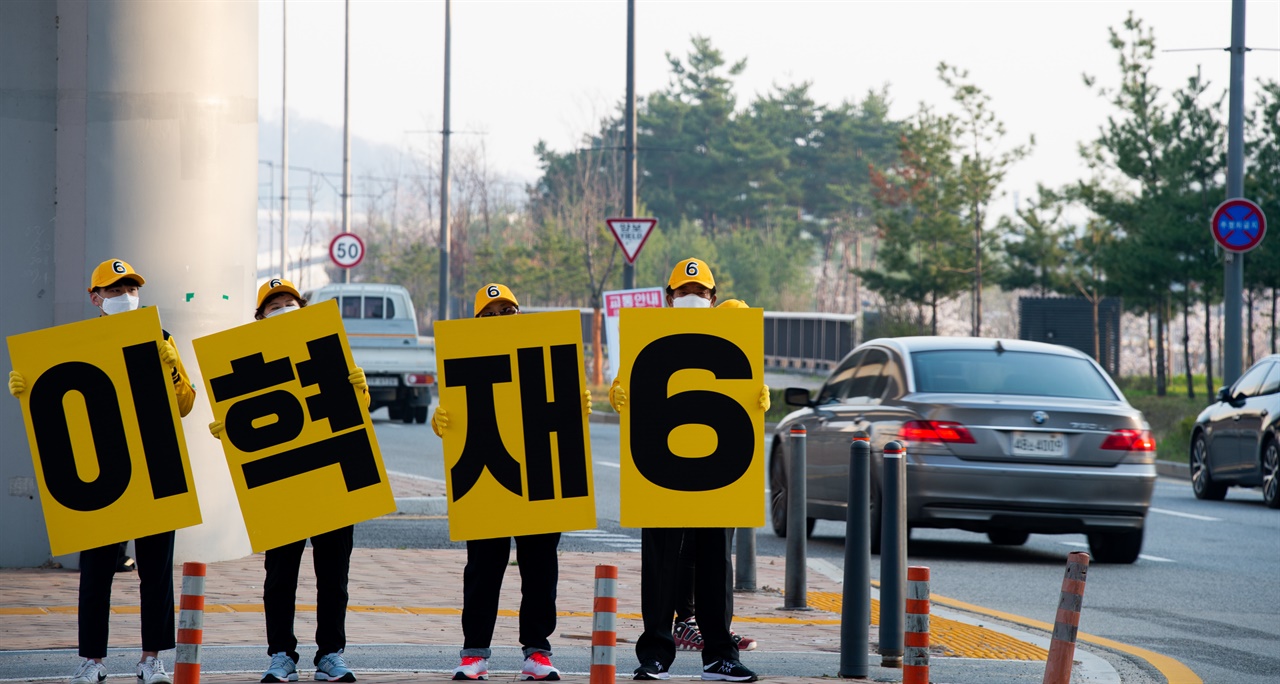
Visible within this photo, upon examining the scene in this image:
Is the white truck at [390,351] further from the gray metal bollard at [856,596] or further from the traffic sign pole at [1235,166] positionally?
the gray metal bollard at [856,596]

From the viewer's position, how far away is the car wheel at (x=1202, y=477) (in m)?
19.4

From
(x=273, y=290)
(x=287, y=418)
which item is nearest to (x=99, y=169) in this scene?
(x=273, y=290)

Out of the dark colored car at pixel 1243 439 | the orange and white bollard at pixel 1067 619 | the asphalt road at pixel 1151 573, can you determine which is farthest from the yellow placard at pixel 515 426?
the dark colored car at pixel 1243 439

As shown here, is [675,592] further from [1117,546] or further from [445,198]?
[445,198]

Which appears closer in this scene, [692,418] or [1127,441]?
[692,418]

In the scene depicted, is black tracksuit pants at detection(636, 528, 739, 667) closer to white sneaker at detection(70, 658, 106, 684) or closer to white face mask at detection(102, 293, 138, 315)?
white sneaker at detection(70, 658, 106, 684)

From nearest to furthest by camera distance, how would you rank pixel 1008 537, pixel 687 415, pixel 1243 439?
pixel 687 415 → pixel 1008 537 → pixel 1243 439

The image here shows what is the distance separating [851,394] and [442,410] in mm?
7050

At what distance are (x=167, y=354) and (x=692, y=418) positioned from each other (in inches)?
83.0

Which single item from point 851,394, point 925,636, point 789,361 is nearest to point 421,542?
point 851,394

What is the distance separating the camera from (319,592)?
7.14 meters

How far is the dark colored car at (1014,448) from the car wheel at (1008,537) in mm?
1347

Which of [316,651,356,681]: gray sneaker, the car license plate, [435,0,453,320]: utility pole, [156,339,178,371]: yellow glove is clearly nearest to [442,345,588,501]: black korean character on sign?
[316,651,356,681]: gray sneaker

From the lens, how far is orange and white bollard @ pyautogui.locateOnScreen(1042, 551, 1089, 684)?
21.1 ft
